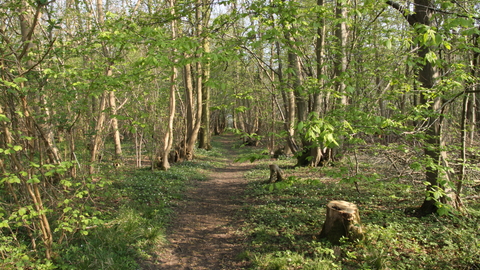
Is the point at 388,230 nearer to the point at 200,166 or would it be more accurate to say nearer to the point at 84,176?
the point at 84,176

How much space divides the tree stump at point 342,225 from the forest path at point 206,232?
159cm

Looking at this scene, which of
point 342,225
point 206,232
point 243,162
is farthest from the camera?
point 206,232

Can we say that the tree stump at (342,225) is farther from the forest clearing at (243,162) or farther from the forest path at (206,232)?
the forest path at (206,232)

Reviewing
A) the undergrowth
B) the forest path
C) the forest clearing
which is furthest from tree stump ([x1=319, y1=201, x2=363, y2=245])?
the undergrowth

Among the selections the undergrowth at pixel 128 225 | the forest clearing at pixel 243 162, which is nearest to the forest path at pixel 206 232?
the forest clearing at pixel 243 162

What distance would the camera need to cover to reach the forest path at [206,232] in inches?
186

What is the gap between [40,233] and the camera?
3.73m

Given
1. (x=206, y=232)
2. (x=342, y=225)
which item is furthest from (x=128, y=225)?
(x=342, y=225)

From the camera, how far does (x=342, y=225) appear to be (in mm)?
4715

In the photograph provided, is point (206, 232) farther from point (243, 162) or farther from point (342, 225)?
point (342, 225)

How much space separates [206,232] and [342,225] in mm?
2804

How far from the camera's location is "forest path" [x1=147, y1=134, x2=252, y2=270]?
4730 mm

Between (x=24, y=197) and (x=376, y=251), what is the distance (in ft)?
17.1

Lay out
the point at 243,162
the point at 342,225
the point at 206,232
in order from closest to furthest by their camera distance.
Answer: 1. the point at 342,225
2. the point at 243,162
3. the point at 206,232
